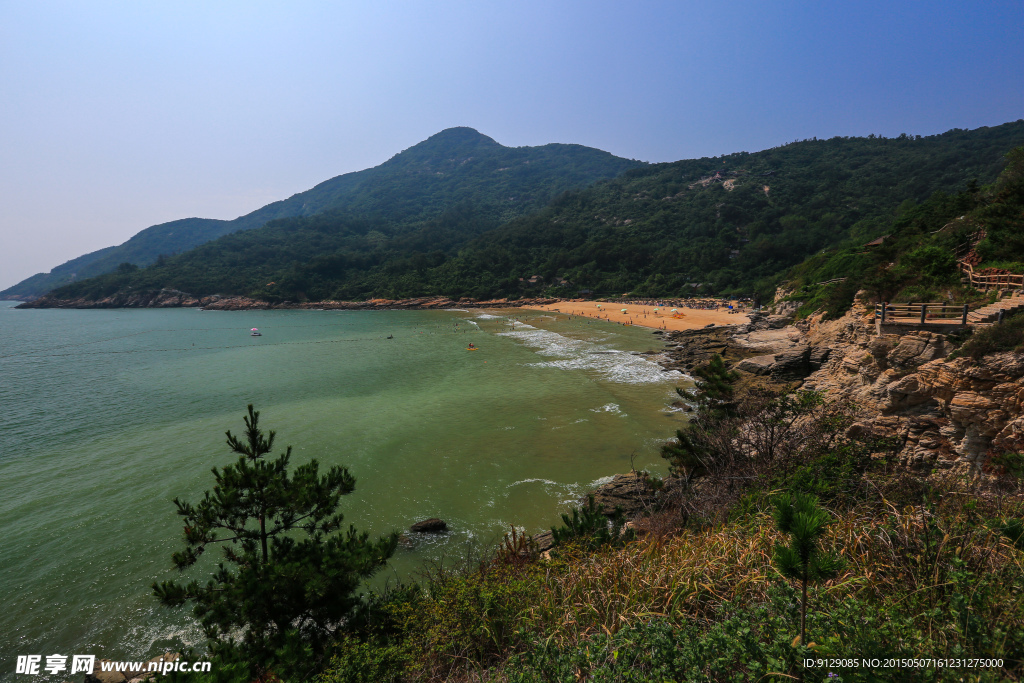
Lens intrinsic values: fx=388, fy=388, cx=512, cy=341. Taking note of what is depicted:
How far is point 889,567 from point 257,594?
6864mm

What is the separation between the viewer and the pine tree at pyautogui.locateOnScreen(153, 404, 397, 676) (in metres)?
4.82

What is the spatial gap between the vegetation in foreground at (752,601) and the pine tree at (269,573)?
0.81 ft

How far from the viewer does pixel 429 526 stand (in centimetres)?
1034

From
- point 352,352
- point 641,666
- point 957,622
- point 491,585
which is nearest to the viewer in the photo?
point 957,622

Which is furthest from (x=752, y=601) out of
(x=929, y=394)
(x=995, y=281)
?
(x=995, y=281)

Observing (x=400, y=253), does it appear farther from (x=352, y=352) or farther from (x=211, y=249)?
(x=352, y=352)

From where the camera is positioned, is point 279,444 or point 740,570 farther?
point 279,444

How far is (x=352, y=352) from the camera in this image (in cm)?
3972

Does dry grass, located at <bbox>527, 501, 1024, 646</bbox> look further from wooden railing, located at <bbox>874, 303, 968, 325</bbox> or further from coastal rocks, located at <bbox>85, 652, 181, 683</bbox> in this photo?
wooden railing, located at <bbox>874, 303, 968, 325</bbox>

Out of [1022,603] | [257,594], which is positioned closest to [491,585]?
[257,594]

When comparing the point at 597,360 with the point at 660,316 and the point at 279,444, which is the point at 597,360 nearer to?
the point at 279,444

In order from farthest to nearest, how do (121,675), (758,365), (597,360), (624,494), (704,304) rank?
(704,304) < (597,360) < (758,365) < (624,494) < (121,675)

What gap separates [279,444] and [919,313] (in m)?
22.8

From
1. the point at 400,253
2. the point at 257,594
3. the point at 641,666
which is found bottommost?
the point at 257,594
